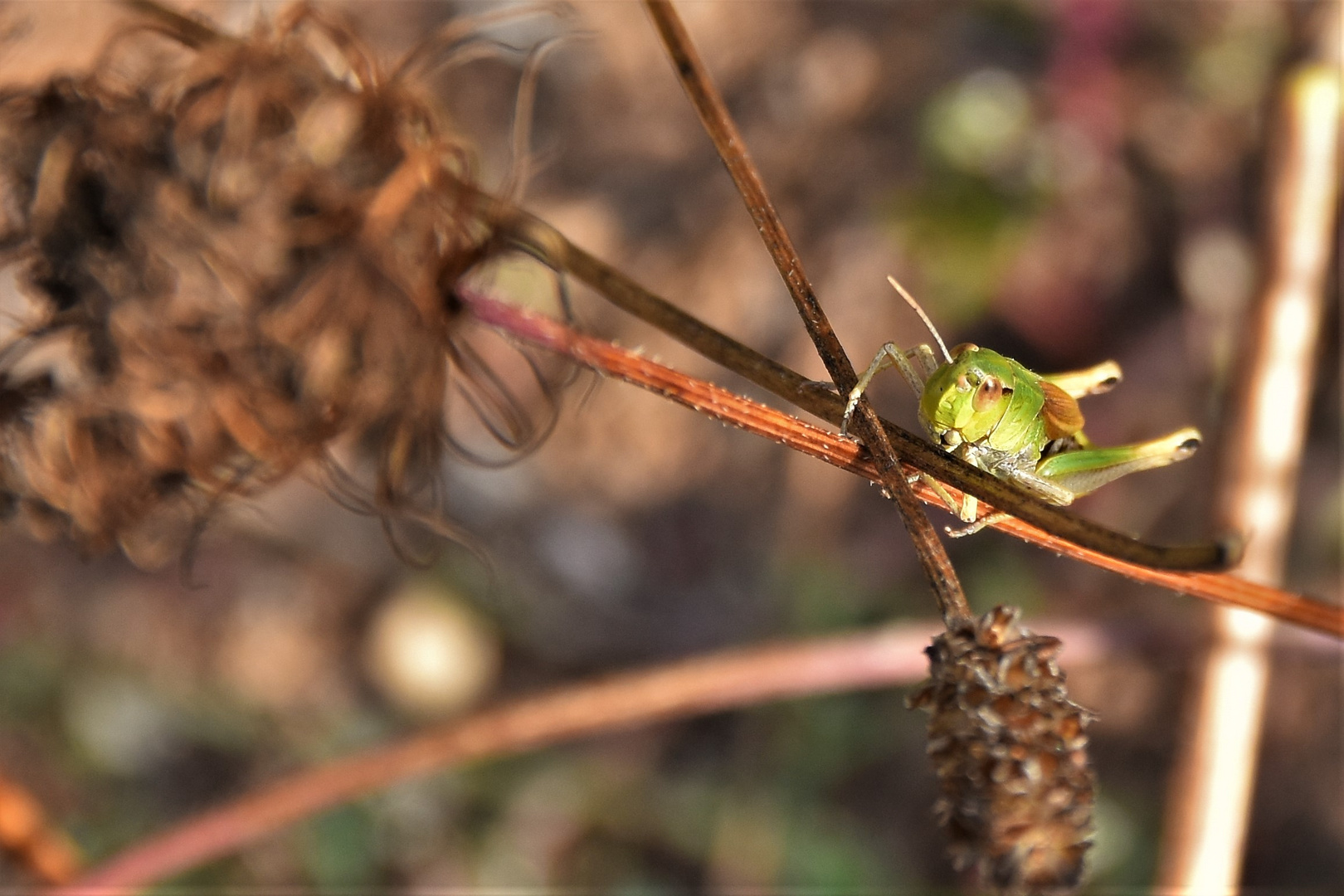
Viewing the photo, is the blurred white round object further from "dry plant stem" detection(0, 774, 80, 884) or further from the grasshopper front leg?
the grasshopper front leg

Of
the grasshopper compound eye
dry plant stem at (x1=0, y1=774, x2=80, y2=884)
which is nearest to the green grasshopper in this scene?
the grasshopper compound eye

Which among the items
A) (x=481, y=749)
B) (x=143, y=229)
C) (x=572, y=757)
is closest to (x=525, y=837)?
(x=572, y=757)

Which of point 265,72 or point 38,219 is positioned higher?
point 265,72

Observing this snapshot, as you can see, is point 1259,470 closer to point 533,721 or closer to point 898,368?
point 898,368

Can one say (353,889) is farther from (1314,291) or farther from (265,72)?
(1314,291)

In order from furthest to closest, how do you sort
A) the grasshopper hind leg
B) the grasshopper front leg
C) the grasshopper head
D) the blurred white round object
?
the blurred white round object < the grasshopper hind leg < the grasshopper head < the grasshopper front leg

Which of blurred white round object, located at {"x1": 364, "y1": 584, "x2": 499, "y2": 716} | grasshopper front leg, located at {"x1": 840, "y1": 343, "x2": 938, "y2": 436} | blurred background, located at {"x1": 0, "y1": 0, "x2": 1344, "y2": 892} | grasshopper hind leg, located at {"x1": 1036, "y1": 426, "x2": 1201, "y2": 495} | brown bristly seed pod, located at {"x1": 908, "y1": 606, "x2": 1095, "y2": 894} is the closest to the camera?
brown bristly seed pod, located at {"x1": 908, "y1": 606, "x2": 1095, "y2": 894}

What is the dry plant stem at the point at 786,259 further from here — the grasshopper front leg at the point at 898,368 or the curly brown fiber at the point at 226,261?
the curly brown fiber at the point at 226,261
